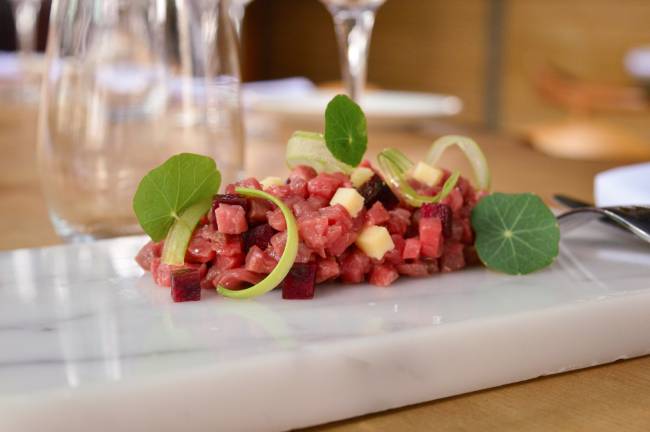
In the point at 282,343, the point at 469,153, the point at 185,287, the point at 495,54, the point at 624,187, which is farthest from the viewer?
the point at 495,54

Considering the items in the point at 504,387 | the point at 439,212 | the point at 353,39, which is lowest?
the point at 504,387

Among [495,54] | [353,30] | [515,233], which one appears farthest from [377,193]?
[495,54]

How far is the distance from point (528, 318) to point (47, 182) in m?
0.61

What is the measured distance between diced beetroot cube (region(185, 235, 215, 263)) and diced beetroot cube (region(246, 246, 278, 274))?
0.04m

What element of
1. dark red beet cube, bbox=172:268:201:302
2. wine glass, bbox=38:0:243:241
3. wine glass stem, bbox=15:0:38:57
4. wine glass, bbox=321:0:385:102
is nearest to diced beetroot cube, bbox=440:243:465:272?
dark red beet cube, bbox=172:268:201:302

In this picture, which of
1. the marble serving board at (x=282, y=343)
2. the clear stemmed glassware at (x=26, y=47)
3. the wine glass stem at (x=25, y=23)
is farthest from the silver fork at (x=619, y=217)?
the wine glass stem at (x=25, y=23)

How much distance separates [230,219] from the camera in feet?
2.54

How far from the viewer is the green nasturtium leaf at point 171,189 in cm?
80

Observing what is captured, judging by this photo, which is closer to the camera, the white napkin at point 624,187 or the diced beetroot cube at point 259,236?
the diced beetroot cube at point 259,236

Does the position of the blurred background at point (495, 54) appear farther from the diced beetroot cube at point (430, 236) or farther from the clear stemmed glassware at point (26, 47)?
the diced beetroot cube at point (430, 236)

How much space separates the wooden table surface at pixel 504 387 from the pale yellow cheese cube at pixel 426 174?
248 millimetres

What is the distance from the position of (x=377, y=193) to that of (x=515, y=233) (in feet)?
0.42

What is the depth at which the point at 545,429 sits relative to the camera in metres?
0.60

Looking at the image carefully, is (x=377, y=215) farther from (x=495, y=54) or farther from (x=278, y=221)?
(x=495, y=54)
